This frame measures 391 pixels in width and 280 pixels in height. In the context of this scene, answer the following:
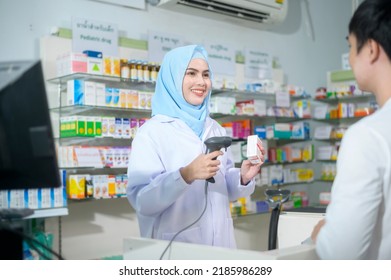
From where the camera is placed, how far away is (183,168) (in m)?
1.89

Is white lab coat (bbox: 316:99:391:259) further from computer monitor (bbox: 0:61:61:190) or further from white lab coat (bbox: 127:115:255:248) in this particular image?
white lab coat (bbox: 127:115:255:248)

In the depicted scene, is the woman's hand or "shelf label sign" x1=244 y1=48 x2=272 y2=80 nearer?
the woman's hand

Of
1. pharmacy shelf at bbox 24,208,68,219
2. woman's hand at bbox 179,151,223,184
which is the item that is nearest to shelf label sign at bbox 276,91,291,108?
pharmacy shelf at bbox 24,208,68,219

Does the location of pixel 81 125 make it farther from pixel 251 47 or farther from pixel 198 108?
pixel 251 47

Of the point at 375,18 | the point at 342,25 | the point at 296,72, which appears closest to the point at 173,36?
the point at 296,72

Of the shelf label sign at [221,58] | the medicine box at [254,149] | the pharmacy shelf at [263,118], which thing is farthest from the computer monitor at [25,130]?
the shelf label sign at [221,58]

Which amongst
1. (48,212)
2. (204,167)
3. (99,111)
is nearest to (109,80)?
(99,111)

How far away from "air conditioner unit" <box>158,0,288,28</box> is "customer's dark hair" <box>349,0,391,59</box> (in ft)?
13.2

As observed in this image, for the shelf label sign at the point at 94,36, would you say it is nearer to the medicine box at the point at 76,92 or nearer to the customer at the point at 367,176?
the medicine box at the point at 76,92

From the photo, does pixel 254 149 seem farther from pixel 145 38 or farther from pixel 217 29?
pixel 217 29

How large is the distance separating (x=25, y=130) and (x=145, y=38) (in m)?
4.11

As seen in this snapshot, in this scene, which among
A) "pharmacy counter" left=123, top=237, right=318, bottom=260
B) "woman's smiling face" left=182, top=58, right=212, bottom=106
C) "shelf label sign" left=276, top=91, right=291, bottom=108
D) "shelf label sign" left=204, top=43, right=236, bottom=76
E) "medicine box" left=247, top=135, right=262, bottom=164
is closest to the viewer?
"pharmacy counter" left=123, top=237, right=318, bottom=260

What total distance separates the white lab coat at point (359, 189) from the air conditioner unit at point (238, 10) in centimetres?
423

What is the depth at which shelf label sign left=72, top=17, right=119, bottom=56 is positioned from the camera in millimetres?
4441
